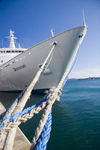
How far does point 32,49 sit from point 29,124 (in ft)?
24.2

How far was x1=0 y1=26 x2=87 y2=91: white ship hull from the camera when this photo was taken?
8320 mm

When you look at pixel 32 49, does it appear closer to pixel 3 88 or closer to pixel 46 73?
pixel 46 73

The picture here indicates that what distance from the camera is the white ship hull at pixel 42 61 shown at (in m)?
8.32

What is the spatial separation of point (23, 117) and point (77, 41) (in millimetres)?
7849

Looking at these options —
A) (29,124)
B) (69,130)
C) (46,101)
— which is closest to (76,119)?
(69,130)

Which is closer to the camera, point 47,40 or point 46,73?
point 47,40

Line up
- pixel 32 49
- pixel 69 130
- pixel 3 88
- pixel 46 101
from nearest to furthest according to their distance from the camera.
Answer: pixel 46 101 < pixel 69 130 < pixel 32 49 < pixel 3 88

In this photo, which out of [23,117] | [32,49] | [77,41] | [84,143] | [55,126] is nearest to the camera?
[23,117]

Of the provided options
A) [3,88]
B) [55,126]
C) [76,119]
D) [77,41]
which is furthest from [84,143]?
[3,88]

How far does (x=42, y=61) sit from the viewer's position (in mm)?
9992

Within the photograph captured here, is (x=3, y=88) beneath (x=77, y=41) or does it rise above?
beneath

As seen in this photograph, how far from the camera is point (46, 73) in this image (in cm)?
1095

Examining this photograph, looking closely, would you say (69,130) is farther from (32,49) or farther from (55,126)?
(32,49)

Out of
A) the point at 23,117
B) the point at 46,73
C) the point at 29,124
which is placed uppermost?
the point at 46,73
